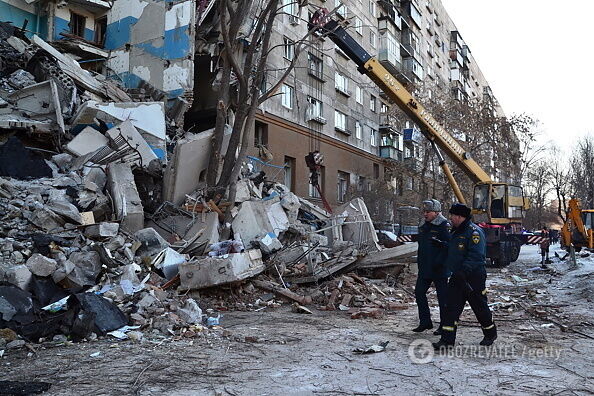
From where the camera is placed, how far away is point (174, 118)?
51.7 ft

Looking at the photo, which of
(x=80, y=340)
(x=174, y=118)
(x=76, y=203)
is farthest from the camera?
(x=174, y=118)

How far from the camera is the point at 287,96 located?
71.3 feet

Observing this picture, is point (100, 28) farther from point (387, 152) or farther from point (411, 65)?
point (411, 65)

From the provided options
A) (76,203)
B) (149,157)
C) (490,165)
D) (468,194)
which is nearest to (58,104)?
(149,157)

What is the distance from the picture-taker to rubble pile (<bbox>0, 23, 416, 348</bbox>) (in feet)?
19.6

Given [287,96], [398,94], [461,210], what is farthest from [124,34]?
[461,210]

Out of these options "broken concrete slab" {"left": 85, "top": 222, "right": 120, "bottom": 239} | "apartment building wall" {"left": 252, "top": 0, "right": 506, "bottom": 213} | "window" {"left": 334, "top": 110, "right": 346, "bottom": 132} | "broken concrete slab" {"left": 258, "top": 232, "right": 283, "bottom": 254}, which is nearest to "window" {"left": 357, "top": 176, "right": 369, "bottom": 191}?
"apartment building wall" {"left": 252, "top": 0, "right": 506, "bottom": 213}

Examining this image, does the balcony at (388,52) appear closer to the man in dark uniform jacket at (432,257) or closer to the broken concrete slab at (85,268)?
the man in dark uniform jacket at (432,257)

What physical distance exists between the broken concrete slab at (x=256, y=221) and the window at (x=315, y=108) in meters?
12.8

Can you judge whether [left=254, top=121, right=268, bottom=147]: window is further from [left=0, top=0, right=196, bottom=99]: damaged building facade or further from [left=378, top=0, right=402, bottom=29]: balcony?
[left=378, top=0, right=402, bottom=29]: balcony

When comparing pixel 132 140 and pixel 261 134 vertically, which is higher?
pixel 261 134

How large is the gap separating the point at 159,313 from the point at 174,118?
1064 cm

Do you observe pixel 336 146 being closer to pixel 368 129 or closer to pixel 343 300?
pixel 368 129

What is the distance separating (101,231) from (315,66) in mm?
18494
